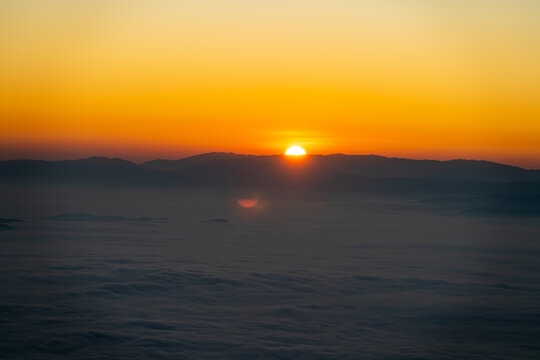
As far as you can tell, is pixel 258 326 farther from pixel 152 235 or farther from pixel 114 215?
pixel 114 215

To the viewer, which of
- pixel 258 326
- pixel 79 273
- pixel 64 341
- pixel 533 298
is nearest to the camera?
pixel 64 341

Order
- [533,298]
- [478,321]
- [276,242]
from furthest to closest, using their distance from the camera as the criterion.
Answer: [276,242], [533,298], [478,321]

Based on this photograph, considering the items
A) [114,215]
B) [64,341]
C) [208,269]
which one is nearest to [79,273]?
[208,269]

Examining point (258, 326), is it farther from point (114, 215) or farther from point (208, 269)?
point (114, 215)

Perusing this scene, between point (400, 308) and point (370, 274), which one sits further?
point (370, 274)

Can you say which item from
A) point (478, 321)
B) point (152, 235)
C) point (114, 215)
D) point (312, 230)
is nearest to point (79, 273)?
point (478, 321)

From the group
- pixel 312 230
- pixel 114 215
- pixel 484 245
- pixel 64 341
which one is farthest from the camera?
pixel 114 215

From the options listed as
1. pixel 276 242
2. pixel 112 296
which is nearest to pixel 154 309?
pixel 112 296

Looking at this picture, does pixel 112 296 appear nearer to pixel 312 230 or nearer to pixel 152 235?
pixel 152 235

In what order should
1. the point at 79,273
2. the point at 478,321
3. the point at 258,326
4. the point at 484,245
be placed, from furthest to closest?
the point at 484,245 < the point at 79,273 < the point at 478,321 < the point at 258,326

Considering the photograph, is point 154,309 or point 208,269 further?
point 208,269
